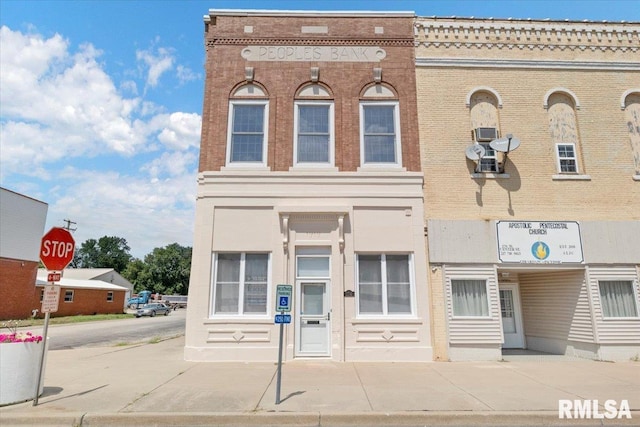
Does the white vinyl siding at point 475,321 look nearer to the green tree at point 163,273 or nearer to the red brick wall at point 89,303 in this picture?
the red brick wall at point 89,303

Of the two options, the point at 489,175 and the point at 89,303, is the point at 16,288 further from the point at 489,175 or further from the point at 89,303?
the point at 489,175

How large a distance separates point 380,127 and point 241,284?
21.6 feet

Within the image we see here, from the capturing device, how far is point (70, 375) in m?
9.34

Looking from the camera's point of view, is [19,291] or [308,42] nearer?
[308,42]

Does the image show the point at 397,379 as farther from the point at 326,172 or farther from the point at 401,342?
the point at 326,172

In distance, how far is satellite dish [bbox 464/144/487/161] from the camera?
12203 mm

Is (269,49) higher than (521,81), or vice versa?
(269,49)

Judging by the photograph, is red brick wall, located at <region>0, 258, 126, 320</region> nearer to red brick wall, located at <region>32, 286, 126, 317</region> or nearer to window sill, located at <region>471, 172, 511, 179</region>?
red brick wall, located at <region>32, 286, 126, 317</region>

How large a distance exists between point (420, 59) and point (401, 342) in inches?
356

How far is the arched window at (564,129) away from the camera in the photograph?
42.4 ft

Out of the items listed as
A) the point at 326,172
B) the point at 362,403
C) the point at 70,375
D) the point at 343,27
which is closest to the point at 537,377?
the point at 362,403

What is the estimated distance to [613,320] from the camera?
11.7m

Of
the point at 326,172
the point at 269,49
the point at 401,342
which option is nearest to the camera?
the point at 401,342

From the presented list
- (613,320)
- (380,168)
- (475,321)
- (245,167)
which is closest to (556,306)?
(613,320)
